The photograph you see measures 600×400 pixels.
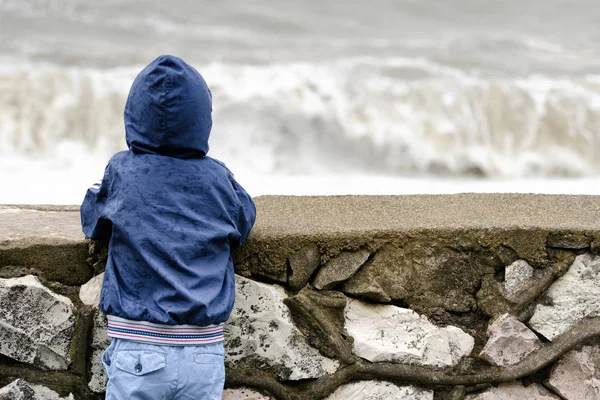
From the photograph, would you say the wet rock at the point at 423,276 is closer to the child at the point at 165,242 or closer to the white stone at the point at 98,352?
the child at the point at 165,242

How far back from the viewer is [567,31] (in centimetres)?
926

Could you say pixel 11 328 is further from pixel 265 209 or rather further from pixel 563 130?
pixel 563 130

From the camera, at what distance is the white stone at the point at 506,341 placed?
231 cm

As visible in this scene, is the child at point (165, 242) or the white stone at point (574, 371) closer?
the child at point (165, 242)

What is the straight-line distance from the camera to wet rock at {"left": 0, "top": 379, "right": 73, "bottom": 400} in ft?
7.07

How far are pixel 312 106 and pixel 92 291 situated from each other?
3774 mm

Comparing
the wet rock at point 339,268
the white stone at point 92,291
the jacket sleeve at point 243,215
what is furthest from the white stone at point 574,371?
the white stone at point 92,291

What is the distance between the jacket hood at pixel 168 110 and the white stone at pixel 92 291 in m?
0.35

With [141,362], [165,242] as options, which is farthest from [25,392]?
[165,242]

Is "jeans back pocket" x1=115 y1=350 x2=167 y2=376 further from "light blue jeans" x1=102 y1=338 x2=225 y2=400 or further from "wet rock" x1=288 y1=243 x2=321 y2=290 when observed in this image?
"wet rock" x1=288 y1=243 x2=321 y2=290

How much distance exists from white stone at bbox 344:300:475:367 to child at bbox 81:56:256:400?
390 millimetres

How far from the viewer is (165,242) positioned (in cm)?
195

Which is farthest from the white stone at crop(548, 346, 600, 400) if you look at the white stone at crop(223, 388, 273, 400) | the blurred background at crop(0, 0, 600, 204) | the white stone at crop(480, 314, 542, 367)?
the blurred background at crop(0, 0, 600, 204)

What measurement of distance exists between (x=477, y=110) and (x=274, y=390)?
424 centimetres
